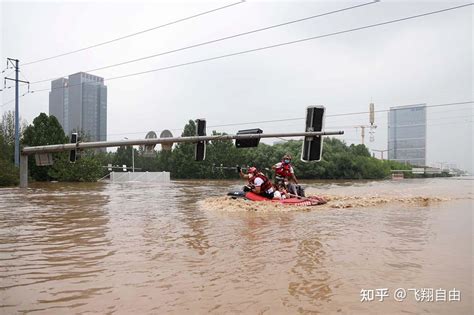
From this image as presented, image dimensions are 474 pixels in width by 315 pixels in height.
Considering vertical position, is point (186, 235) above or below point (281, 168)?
A: below

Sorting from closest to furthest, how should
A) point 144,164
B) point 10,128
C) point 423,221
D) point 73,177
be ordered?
point 423,221
point 73,177
point 10,128
point 144,164

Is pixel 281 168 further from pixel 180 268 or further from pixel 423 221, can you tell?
pixel 180 268

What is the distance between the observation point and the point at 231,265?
18.1 feet

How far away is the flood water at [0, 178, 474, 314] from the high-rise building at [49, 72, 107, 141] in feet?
76.4

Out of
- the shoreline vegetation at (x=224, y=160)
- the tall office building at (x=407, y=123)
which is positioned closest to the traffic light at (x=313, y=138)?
the tall office building at (x=407, y=123)

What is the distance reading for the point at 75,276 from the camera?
4.94 m

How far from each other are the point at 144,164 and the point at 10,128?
1183 inches

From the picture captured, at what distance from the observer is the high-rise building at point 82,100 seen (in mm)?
31478

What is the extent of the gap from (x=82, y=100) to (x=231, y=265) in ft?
98.9

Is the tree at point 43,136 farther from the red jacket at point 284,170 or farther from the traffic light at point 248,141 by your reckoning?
the red jacket at point 284,170

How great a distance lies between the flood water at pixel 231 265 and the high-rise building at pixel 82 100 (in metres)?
23.3

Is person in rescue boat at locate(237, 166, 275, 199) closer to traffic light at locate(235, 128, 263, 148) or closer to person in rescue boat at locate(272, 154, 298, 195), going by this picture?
person in rescue boat at locate(272, 154, 298, 195)

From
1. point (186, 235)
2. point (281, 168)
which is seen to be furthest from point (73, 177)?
point (186, 235)

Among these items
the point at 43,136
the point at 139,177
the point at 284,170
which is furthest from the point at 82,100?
the point at 284,170
